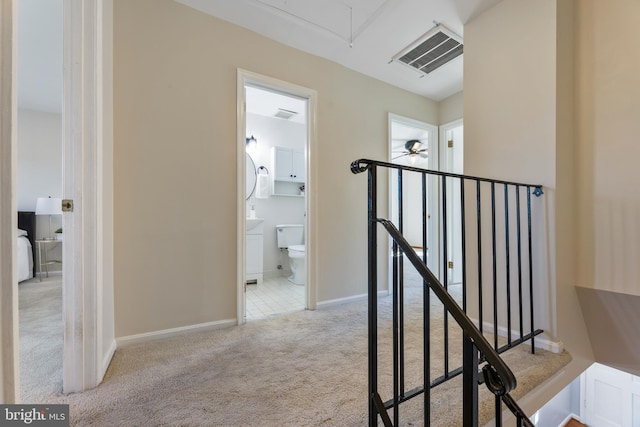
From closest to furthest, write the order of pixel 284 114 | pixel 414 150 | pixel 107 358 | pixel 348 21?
pixel 107 358 < pixel 348 21 < pixel 284 114 < pixel 414 150

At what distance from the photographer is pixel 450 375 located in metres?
1.24

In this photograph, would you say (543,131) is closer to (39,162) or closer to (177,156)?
(177,156)

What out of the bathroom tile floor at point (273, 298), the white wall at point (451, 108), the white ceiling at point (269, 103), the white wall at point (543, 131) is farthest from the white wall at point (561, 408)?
the white ceiling at point (269, 103)

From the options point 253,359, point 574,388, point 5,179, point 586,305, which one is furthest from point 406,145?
point 5,179

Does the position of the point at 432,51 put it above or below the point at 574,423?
above

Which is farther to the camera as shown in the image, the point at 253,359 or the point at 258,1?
the point at 258,1

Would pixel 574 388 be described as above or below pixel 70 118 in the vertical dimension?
below

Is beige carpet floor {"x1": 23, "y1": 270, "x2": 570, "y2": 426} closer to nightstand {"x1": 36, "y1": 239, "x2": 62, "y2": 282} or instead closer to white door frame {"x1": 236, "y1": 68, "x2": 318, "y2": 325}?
white door frame {"x1": 236, "y1": 68, "x2": 318, "y2": 325}

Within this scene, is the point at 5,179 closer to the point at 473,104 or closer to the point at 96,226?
the point at 96,226

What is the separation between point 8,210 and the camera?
24.8 inches

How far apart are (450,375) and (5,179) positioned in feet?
5.67
